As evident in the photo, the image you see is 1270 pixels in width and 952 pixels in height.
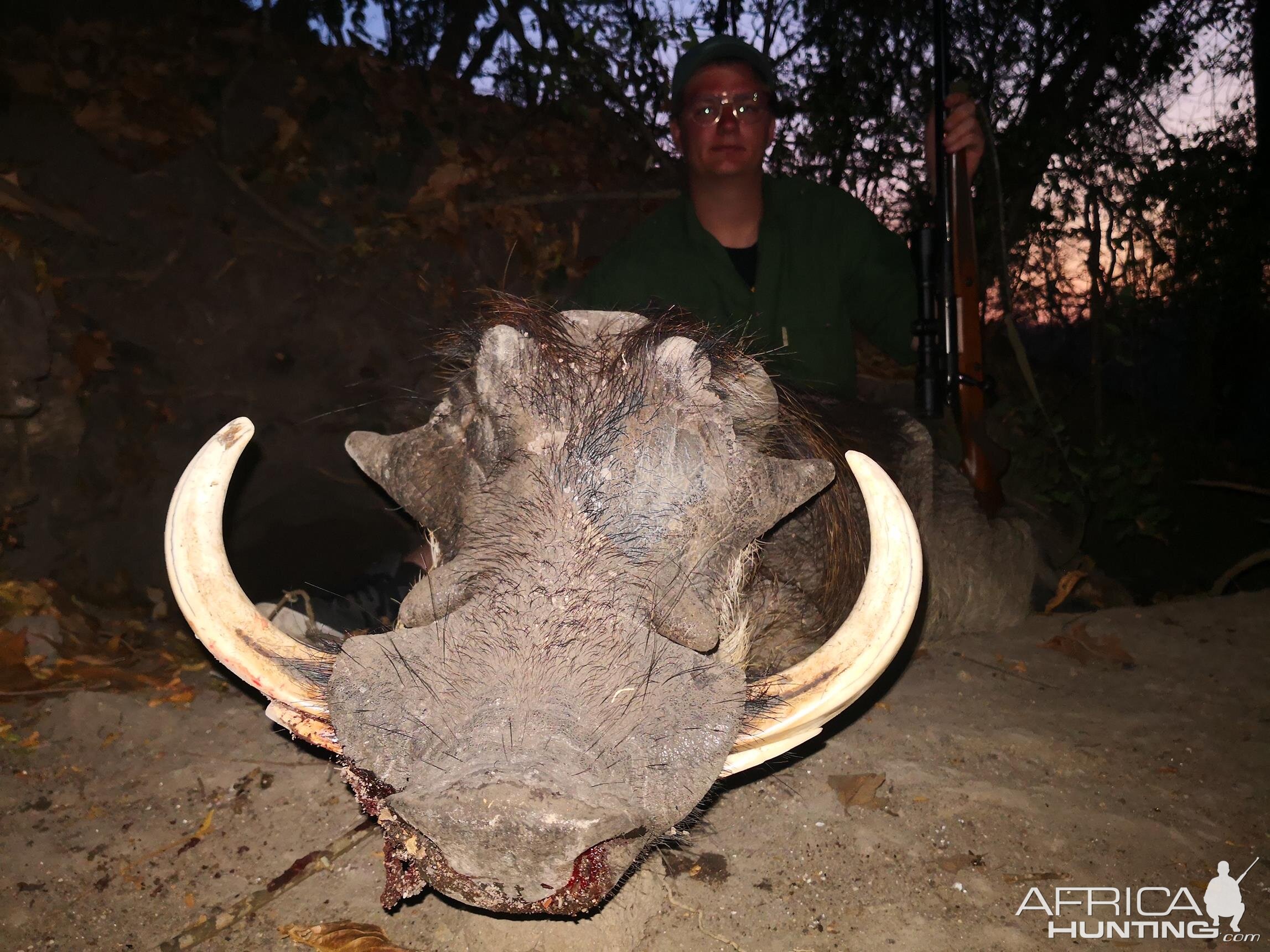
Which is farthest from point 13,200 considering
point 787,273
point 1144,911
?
point 1144,911

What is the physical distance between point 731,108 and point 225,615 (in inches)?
108

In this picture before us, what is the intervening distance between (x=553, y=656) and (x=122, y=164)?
3697mm

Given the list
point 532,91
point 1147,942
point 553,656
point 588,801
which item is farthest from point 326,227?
point 1147,942

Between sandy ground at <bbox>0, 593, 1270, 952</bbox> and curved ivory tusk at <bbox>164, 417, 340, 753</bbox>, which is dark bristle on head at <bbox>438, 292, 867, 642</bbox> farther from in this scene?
curved ivory tusk at <bbox>164, 417, 340, 753</bbox>

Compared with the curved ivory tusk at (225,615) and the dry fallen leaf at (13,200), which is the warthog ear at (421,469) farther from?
the dry fallen leaf at (13,200)

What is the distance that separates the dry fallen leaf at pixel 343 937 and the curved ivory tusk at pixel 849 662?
758mm

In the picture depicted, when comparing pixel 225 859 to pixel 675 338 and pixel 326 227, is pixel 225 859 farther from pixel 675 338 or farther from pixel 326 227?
pixel 326 227

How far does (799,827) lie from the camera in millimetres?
1874

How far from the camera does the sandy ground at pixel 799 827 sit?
1.58 m

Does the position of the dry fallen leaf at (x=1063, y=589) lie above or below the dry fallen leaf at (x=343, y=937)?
above

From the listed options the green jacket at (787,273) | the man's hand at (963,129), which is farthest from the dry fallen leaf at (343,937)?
the man's hand at (963,129)

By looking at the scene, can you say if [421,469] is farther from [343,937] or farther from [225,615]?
[343,937]

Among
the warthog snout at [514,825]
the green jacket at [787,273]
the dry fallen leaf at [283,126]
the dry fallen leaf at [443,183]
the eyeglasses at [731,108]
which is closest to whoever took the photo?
the warthog snout at [514,825]

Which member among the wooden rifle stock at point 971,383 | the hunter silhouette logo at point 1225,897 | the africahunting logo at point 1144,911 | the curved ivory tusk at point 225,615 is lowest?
the africahunting logo at point 1144,911
